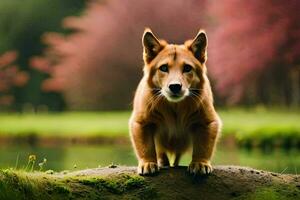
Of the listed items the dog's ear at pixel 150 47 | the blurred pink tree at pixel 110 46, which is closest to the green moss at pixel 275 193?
the dog's ear at pixel 150 47

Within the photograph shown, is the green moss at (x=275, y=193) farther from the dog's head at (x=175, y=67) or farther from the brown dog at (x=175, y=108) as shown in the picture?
the dog's head at (x=175, y=67)

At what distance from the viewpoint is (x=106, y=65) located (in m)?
41.2

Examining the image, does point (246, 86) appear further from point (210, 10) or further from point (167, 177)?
point (167, 177)

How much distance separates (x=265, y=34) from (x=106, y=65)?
34.5 ft

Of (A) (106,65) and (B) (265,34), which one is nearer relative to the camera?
(B) (265,34)

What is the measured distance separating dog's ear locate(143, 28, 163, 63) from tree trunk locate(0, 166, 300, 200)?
942mm

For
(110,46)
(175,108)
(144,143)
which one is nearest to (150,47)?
(175,108)

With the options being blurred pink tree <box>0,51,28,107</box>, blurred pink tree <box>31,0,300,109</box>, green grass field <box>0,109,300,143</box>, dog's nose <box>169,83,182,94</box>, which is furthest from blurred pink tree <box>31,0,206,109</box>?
dog's nose <box>169,83,182,94</box>

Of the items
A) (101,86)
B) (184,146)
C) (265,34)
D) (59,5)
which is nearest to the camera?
(184,146)

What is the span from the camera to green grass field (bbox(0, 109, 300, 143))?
23580 millimetres

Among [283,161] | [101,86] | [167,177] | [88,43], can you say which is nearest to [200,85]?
[167,177]

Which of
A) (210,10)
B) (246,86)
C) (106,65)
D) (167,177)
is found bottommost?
(167,177)

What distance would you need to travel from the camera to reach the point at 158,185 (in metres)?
6.26

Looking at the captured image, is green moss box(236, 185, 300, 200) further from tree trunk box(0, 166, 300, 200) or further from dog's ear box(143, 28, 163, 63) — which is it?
dog's ear box(143, 28, 163, 63)
